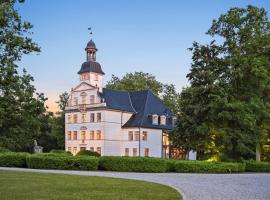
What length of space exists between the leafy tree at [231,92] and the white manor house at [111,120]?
2134 cm

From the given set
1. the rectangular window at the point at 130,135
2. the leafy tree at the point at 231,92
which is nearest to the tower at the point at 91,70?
the rectangular window at the point at 130,135

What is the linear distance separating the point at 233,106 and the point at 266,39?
718 centimetres

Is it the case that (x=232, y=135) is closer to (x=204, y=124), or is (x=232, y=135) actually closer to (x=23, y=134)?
(x=204, y=124)

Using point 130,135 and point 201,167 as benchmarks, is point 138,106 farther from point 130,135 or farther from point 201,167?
point 201,167

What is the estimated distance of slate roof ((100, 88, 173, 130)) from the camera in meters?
60.8

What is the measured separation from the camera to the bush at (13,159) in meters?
35.1

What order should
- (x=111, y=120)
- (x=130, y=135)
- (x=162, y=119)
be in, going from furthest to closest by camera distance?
(x=162, y=119), (x=130, y=135), (x=111, y=120)

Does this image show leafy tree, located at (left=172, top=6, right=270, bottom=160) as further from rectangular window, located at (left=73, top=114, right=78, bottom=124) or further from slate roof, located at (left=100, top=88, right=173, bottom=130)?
rectangular window, located at (left=73, top=114, right=78, bottom=124)

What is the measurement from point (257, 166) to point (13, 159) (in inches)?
811

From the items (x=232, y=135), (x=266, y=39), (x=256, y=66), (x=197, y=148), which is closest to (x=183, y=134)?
(x=197, y=148)

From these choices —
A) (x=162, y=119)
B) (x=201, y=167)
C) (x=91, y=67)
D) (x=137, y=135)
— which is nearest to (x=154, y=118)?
(x=162, y=119)

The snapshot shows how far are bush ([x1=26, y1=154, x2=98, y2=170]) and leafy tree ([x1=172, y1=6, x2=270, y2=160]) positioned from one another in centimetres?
993

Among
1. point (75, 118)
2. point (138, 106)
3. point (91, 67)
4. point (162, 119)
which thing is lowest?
point (162, 119)

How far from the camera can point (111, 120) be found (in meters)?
60.1
